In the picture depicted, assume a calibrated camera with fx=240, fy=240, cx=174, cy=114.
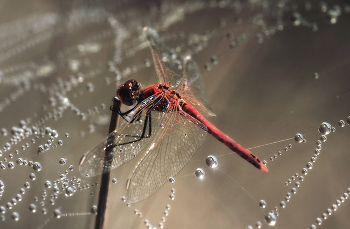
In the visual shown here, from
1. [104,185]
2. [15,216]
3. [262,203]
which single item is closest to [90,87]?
[104,185]

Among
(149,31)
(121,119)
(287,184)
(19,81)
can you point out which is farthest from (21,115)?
(287,184)

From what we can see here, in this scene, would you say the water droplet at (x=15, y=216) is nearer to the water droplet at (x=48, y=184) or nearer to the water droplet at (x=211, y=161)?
the water droplet at (x=48, y=184)

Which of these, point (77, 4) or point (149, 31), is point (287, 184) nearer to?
point (149, 31)

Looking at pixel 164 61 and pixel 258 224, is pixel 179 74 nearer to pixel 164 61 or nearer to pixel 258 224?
pixel 164 61

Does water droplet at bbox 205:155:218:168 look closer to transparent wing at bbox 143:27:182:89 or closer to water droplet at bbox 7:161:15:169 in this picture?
transparent wing at bbox 143:27:182:89

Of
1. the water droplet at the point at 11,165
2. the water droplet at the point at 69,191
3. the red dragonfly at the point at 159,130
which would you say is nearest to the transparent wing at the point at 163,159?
the red dragonfly at the point at 159,130

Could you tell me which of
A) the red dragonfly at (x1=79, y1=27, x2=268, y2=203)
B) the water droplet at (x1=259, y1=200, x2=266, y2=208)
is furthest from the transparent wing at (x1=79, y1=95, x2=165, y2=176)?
the water droplet at (x1=259, y1=200, x2=266, y2=208)
